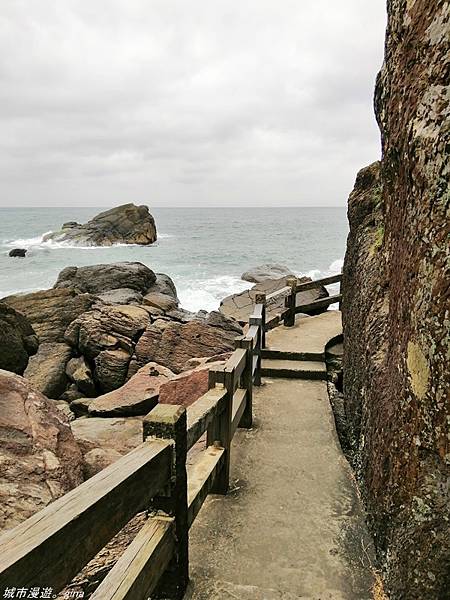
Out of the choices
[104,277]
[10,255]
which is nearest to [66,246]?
[10,255]

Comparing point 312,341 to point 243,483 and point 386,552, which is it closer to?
point 243,483

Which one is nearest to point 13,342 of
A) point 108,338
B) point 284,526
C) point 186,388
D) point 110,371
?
point 108,338

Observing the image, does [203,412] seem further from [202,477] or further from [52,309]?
[52,309]

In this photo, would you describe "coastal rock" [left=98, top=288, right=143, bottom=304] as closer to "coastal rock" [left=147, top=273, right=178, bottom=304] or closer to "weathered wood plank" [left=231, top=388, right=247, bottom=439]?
"coastal rock" [left=147, top=273, right=178, bottom=304]

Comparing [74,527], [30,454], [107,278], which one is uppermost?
[74,527]

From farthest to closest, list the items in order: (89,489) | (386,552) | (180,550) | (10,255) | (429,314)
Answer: (10,255)
(386,552)
(180,550)
(429,314)
(89,489)

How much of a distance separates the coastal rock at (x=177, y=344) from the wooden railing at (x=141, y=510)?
6.85 metres

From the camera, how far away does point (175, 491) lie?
2480 mm

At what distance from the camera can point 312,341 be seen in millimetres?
8641

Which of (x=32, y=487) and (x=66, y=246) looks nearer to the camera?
(x=32, y=487)

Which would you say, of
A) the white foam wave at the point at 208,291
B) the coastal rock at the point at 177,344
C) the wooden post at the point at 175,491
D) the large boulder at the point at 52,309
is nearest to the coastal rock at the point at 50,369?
the large boulder at the point at 52,309

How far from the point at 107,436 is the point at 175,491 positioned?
5.20m

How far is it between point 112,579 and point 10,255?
174ft

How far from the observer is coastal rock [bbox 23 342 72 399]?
35.4 feet
